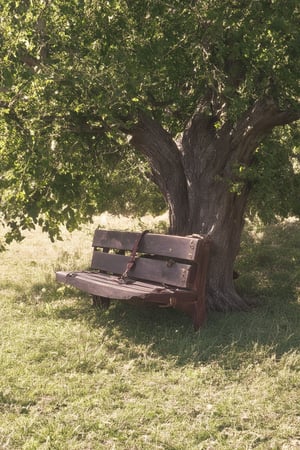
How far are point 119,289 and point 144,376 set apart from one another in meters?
1.19

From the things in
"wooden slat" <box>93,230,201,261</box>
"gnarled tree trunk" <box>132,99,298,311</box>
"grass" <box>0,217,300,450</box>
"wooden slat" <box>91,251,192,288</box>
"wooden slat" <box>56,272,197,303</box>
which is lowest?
"grass" <box>0,217,300,450</box>

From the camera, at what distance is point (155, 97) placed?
789cm

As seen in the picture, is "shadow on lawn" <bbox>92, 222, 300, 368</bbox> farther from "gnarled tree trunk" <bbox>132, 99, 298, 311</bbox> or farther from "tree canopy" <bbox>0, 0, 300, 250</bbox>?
"tree canopy" <bbox>0, 0, 300, 250</bbox>

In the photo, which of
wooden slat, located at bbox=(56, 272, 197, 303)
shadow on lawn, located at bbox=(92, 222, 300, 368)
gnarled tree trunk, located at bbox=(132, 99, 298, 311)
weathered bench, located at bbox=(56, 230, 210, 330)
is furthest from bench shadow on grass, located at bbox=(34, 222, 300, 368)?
gnarled tree trunk, located at bbox=(132, 99, 298, 311)

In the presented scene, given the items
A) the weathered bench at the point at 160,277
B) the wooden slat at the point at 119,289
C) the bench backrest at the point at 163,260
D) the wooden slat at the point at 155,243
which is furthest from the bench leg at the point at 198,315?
the wooden slat at the point at 155,243

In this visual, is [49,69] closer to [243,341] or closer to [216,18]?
[216,18]

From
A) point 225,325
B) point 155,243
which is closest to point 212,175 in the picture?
point 155,243

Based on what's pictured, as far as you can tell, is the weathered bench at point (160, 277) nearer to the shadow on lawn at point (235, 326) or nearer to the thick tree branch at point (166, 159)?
the shadow on lawn at point (235, 326)

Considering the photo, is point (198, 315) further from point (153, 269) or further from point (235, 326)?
point (153, 269)

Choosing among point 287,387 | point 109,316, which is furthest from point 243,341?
point 109,316

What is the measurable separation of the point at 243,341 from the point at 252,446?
6.77 feet

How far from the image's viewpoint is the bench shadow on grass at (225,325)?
524cm

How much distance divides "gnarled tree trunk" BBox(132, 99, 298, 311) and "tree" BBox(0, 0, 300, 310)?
2 cm

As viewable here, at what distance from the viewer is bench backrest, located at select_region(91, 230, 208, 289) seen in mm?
5918
